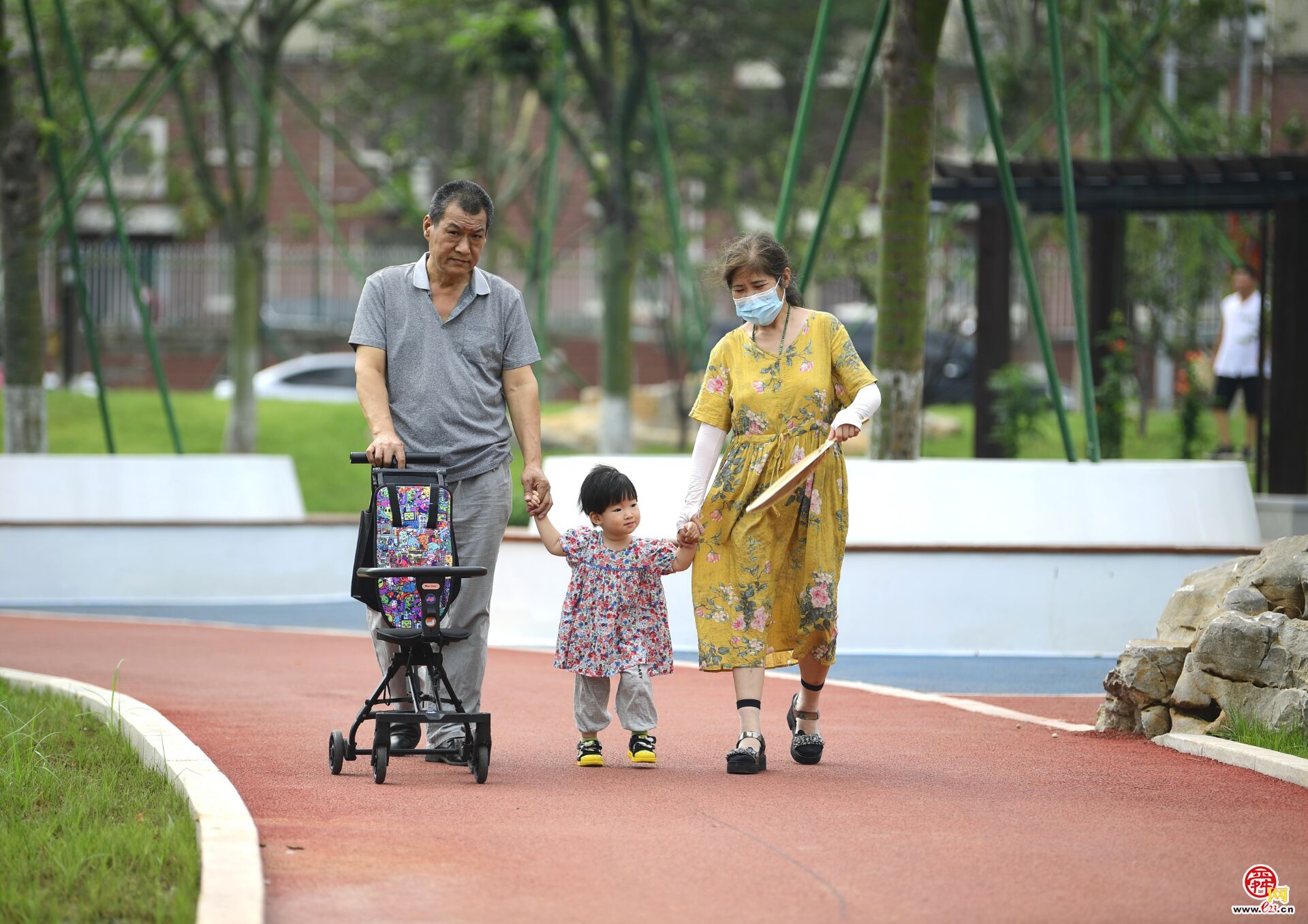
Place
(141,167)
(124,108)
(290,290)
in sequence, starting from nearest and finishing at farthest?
(124,108)
(290,290)
(141,167)

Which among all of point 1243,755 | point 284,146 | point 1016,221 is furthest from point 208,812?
point 284,146

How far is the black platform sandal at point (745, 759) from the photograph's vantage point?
6.28 m

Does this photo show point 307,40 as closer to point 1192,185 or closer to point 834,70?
Result: point 834,70

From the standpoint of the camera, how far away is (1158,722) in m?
7.04

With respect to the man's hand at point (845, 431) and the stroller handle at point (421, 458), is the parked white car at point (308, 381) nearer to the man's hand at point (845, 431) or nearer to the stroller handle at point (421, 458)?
the stroller handle at point (421, 458)

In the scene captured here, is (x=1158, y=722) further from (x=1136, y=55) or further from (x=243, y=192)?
(x=243, y=192)

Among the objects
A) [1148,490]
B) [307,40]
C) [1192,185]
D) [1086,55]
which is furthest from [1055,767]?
[307,40]

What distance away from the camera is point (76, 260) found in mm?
15828

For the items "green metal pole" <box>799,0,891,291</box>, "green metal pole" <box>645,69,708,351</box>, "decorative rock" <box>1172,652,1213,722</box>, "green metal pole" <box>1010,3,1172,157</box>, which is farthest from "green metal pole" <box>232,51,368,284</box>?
"decorative rock" <box>1172,652,1213,722</box>

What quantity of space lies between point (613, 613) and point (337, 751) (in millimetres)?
1048

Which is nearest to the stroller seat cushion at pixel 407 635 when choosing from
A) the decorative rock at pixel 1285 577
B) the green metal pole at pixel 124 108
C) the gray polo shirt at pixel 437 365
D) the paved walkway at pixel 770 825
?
the paved walkway at pixel 770 825

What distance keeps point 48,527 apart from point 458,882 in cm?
1071

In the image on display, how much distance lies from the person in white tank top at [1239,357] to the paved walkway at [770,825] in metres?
9.65

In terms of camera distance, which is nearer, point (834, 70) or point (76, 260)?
point (76, 260)
